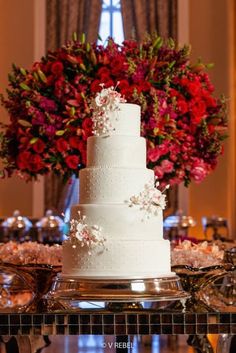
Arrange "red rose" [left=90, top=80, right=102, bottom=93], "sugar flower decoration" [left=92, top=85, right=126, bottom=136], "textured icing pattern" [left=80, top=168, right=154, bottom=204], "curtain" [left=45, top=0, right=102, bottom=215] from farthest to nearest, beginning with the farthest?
"curtain" [left=45, top=0, right=102, bottom=215] < "red rose" [left=90, top=80, right=102, bottom=93] < "sugar flower decoration" [left=92, top=85, right=126, bottom=136] < "textured icing pattern" [left=80, top=168, right=154, bottom=204]

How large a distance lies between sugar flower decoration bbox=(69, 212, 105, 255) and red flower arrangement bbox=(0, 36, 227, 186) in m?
0.99

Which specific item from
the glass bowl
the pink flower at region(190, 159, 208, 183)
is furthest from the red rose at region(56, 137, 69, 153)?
the glass bowl

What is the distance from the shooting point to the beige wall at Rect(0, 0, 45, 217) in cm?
1282

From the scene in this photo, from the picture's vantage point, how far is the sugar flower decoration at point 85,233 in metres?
3.32

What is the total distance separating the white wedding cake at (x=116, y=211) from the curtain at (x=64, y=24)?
9.29 m

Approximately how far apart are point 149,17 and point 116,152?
9.98 m

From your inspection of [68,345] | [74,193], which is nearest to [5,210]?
[74,193]

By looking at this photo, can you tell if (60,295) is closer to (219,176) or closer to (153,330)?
(153,330)

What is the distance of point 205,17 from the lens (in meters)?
13.1

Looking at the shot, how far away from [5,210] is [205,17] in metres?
3.38

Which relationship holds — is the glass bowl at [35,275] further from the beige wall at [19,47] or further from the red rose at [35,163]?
the beige wall at [19,47]

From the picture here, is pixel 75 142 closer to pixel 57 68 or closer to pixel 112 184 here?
pixel 57 68

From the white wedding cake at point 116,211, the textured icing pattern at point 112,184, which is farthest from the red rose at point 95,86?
the textured icing pattern at point 112,184

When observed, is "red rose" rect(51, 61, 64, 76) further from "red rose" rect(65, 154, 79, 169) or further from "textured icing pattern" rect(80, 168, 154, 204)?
"textured icing pattern" rect(80, 168, 154, 204)
